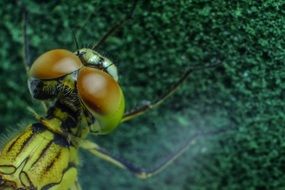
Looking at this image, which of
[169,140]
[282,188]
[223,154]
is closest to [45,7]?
[169,140]

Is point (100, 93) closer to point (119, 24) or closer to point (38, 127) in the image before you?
point (38, 127)

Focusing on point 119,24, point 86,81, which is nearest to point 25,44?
point 119,24

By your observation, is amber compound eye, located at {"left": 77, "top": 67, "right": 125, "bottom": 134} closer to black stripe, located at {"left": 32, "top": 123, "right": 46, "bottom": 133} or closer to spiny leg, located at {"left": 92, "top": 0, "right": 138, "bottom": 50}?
black stripe, located at {"left": 32, "top": 123, "right": 46, "bottom": 133}

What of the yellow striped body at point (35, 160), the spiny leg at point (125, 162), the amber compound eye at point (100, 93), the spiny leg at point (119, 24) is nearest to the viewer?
the amber compound eye at point (100, 93)

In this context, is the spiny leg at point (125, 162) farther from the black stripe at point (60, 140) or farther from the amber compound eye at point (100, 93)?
the amber compound eye at point (100, 93)

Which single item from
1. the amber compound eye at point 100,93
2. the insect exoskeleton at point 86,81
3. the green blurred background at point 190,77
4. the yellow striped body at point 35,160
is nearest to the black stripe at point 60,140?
the yellow striped body at point 35,160

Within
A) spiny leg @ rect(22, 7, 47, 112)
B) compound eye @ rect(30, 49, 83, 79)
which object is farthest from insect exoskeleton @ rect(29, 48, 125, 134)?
spiny leg @ rect(22, 7, 47, 112)

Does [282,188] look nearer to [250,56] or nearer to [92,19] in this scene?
[250,56]
